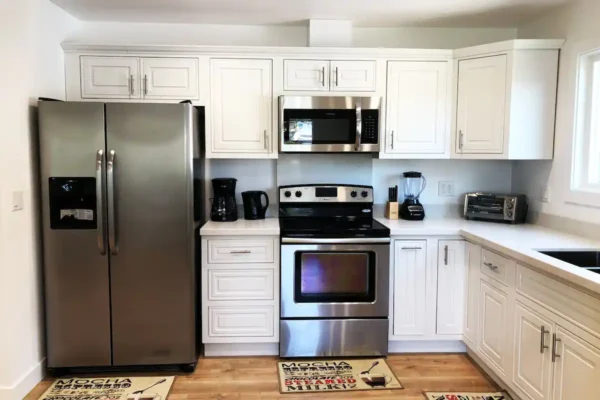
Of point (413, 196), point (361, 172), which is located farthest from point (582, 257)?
point (361, 172)

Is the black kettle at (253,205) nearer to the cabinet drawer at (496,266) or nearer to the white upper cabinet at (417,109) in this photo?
the white upper cabinet at (417,109)

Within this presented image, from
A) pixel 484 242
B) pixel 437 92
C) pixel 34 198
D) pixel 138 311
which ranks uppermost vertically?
pixel 437 92

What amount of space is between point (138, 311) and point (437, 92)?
2458 millimetres

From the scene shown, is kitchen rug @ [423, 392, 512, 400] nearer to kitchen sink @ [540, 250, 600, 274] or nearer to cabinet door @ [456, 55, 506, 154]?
kitchen sink @ [540, 250, 600, 274]

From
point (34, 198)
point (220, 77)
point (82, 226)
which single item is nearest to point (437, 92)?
point (220, 77)

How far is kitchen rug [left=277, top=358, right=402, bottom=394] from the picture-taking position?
108 inches

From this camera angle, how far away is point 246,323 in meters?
3.08

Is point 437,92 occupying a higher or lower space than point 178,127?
higher

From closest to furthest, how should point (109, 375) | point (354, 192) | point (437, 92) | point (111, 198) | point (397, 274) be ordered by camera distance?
1. point (111, 198)
2. point (109, 375)
3. point (397, 274)
4. point (437, 92)
5. point (354, 192)

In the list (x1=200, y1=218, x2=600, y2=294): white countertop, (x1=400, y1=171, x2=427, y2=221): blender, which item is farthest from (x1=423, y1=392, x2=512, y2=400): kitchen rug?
(x1=400, y1=171, x2=427, y2=221): blender

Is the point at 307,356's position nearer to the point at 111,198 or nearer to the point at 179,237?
the point at 179,237

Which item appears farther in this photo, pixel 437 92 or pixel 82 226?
pixel 437 92

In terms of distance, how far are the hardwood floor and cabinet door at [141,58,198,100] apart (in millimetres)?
1806

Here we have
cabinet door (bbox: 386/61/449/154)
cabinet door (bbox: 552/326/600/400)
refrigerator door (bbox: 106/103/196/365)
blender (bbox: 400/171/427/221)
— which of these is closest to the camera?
cabinet door (bbox: 552/326/600/400)
